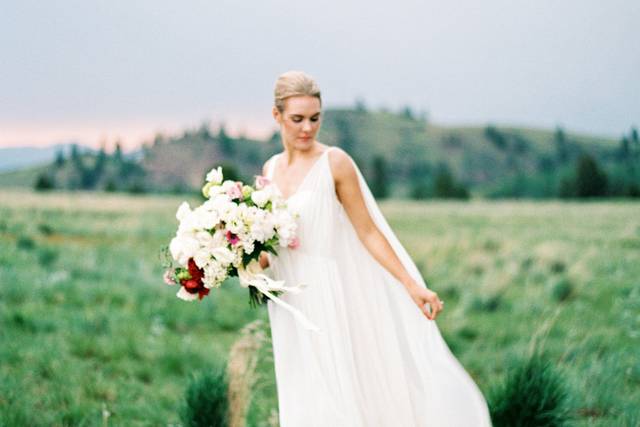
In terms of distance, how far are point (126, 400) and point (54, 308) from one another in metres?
4.00

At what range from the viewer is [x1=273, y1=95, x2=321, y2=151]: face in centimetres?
341

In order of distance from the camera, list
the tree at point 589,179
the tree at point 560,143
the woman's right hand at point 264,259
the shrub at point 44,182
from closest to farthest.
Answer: the woman's right hand at point 264,259 → the tree at point 589,179 → the shrub at point 44,182 → the tree at point 560,143

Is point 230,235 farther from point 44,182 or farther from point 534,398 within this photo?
point 44,182

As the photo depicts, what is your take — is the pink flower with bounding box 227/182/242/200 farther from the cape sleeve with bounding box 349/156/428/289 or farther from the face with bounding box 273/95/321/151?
the cape sleeve with bounding box 349/156/428/289

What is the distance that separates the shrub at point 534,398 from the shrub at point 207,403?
5.94 feet

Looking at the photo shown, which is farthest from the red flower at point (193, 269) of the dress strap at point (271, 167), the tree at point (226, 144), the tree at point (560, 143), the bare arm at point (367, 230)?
the tree at point (226, 144)

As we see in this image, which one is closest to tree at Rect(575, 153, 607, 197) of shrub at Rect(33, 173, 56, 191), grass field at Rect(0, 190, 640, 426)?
grass field at Rect(0, 190, 640, 426)

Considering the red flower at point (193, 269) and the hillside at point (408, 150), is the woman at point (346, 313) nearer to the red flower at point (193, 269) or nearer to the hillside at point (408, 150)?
the red flower at point (193, 269)

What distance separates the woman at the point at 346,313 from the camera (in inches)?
137

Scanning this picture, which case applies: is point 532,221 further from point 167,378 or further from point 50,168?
point 50,168

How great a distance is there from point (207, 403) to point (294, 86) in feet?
7.32

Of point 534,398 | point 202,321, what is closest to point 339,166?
point 534,398

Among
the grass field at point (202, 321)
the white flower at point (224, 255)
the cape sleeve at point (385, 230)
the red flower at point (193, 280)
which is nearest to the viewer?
the white flower at point (224, 255)

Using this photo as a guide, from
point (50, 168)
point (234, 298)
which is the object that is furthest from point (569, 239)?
point (50, 168)
